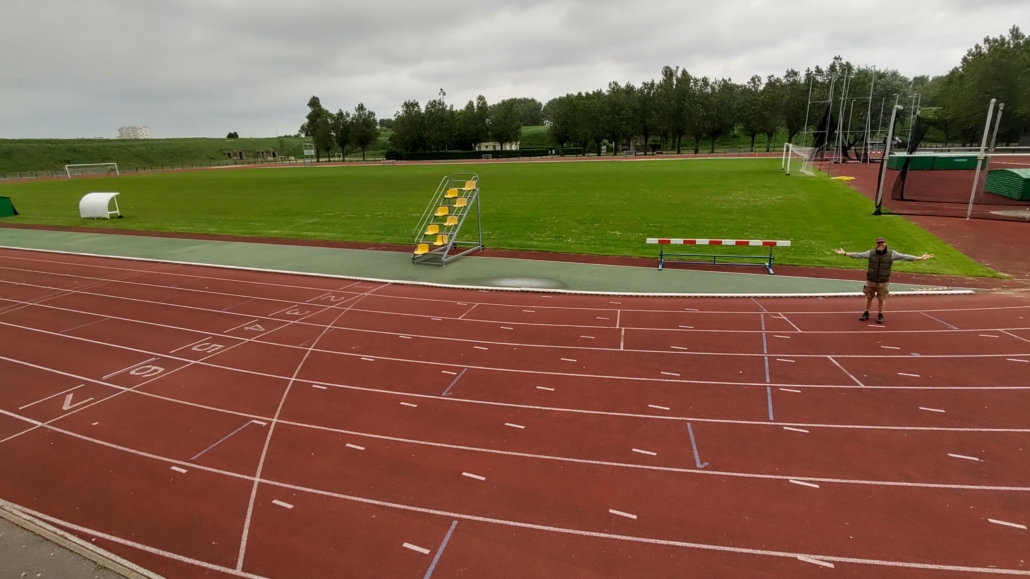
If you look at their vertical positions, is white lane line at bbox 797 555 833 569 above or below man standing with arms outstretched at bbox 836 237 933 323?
below

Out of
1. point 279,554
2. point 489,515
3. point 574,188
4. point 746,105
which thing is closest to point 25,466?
point 279,554

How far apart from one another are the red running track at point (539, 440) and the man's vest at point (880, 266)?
1110 millimetres

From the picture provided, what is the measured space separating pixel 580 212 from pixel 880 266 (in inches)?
651

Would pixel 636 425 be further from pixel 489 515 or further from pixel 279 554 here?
pixel 279 554

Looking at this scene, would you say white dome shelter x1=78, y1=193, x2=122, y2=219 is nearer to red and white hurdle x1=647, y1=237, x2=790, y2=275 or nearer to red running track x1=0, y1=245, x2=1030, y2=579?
red running track x1=0, y1=245, x2=1030, y2=579

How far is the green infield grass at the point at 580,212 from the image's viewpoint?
63.8 ft

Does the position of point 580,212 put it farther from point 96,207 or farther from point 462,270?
point 96,207

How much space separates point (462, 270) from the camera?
54.9 feet

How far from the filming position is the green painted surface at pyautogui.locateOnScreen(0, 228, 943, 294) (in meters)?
14.1

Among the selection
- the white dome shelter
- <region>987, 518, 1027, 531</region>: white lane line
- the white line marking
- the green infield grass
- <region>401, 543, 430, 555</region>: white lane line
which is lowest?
<region>987, 518, 1027, 531</region>: white lane line

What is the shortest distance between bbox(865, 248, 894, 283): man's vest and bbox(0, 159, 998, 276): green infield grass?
5458 mm

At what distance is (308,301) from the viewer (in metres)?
14.0

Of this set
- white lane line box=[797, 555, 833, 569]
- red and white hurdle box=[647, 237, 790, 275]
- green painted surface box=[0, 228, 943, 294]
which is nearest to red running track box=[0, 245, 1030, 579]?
white lane line box=[797, 555, 833, 569]

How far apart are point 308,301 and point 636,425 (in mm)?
10094
